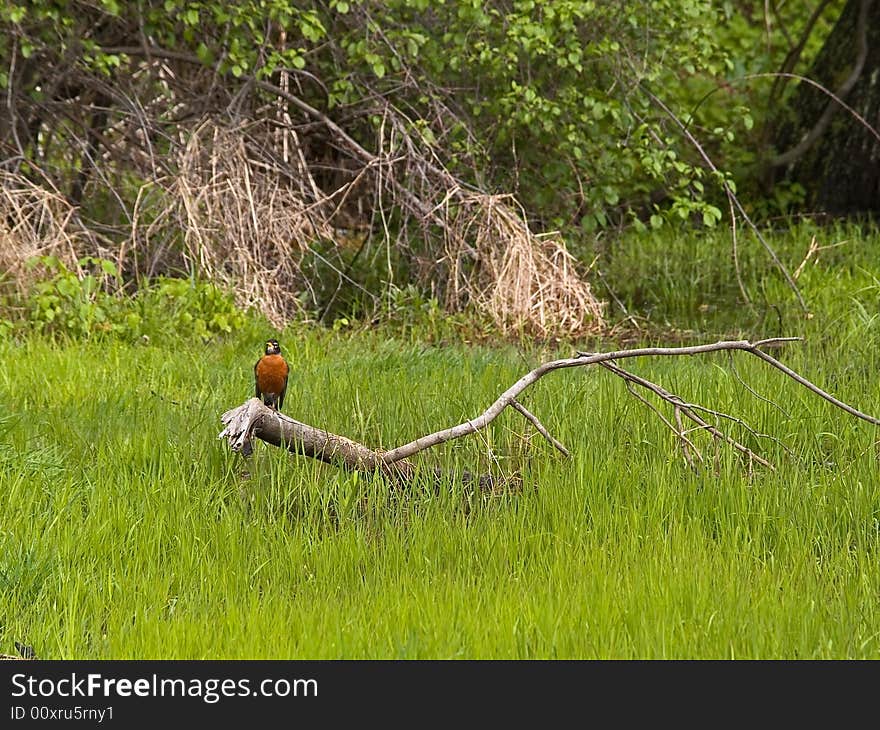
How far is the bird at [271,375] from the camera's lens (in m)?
5.53

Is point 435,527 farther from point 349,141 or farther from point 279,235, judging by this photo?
point 349,141

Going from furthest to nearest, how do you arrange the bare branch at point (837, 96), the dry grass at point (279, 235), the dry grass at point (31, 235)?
the bare branch at point (837, 96), the dry grass at point (279, 235), the dry grass at point (31, 235)

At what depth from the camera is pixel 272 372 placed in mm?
5547

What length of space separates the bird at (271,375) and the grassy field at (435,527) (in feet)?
0.91

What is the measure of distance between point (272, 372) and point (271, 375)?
0.02 m

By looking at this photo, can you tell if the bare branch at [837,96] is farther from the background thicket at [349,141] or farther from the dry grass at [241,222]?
the dry grass at [241,222]

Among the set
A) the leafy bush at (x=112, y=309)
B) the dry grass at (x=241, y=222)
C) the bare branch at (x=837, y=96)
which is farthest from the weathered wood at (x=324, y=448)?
the bare branch at (x=837, y=96)

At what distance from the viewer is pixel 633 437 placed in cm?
554

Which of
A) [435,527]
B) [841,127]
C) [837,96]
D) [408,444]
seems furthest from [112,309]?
[841,127]

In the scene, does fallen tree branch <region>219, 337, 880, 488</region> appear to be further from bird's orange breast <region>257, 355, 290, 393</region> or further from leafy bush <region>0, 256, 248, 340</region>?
leafy bush <region>0, 256, 248, 340</region>

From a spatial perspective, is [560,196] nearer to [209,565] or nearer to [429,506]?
[429,506]

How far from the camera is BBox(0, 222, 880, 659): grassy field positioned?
3.51 meters
